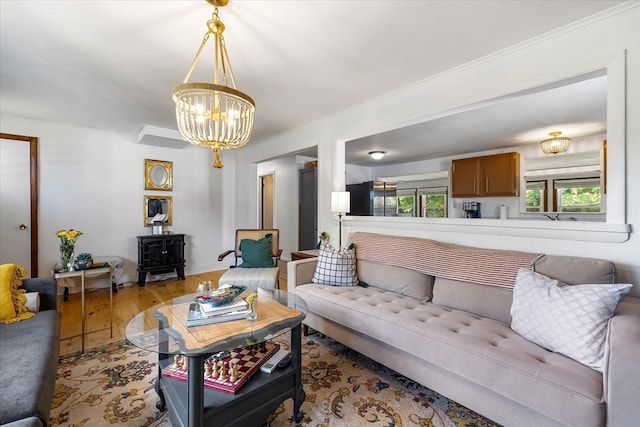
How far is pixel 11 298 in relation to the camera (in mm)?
1857

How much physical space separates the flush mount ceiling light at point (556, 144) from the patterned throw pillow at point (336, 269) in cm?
330

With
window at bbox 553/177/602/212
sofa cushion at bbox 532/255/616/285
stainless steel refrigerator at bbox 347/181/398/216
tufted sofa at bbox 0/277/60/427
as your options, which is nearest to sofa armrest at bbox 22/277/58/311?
tufted sofa at bbox 0/277/60/427

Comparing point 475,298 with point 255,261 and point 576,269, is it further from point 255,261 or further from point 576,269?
point 255,261

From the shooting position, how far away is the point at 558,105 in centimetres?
284

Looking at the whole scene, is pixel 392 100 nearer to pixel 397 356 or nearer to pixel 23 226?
pixel 397 356

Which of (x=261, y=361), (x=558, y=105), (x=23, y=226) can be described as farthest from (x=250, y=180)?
(x=558, y=105)

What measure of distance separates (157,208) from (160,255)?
2.56 feet

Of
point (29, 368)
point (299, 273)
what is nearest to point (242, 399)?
point (29, 368)

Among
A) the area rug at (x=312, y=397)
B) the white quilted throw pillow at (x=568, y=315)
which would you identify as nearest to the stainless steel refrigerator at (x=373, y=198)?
the area rug at (x=312, y=397)

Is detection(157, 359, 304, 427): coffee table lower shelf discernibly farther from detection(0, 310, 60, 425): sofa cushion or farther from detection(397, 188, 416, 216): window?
detection(397, 188, 416, 216): window

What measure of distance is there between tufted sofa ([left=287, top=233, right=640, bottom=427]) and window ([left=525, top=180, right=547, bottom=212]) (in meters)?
3.22

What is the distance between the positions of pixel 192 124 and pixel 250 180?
11.3ft

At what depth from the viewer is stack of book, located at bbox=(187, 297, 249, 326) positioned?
1550 mm

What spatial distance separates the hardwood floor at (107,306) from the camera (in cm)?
252
